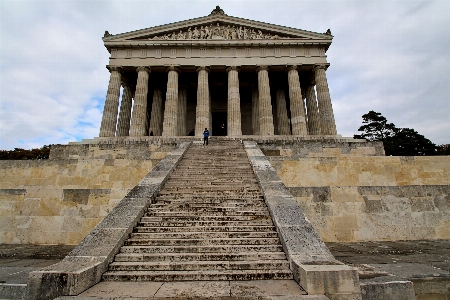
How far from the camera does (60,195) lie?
1061 cm

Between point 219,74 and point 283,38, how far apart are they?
8.02 metres

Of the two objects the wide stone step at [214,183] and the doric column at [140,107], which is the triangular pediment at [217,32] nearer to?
the doric column at [140,107]

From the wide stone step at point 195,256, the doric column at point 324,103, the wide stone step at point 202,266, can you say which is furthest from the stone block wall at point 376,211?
the doric column at point 324,103

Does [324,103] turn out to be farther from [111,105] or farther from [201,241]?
[201,241]

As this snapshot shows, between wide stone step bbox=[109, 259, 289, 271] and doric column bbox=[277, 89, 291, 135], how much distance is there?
24989mm

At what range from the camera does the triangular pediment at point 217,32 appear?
91.4ft

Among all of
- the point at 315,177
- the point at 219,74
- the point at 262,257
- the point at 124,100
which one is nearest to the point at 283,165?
the point at 315,177

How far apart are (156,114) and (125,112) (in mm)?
3382

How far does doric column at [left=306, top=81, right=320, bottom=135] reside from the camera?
27812 millimetres

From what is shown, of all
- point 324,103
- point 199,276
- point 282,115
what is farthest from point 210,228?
point 282,115

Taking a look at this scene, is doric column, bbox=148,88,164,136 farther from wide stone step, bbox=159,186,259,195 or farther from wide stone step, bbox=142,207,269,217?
wide stone step, bbox=142,207,269,217

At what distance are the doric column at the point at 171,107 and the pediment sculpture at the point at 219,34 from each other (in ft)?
13.2

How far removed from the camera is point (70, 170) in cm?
1285

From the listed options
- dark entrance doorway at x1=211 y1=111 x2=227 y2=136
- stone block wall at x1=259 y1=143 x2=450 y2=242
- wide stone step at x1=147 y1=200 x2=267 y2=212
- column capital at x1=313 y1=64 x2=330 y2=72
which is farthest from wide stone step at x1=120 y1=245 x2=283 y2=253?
dark entrance doorway at x1=211 y1=111 x2=227 y2=136
